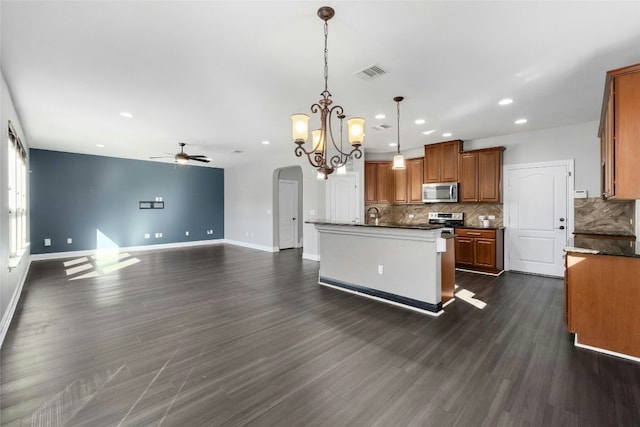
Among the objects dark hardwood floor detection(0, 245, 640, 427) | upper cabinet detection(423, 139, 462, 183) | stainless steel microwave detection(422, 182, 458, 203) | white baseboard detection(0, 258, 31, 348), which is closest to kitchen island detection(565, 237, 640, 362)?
dark hardwood floor detection(0, 245, 640, 427)

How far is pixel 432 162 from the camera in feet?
20.8

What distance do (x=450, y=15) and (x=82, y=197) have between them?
→ 371 inches

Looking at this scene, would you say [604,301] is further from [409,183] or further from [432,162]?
[409,183]

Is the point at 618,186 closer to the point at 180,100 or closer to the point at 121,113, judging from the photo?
the point at 180,100

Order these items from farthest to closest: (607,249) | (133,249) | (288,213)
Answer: (288,213), (133,249), (607,249)

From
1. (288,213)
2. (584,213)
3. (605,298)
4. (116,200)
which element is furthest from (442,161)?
(116,200)

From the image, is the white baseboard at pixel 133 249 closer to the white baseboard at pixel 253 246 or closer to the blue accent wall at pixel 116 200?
the blue accent wall at pixel 116 200

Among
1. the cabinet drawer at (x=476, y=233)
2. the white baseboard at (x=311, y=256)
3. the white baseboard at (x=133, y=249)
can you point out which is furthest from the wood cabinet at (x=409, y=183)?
the white baseboard at (x=133, y=249)

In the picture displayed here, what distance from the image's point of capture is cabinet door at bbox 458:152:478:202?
580 cm

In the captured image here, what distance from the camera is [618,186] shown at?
259 cm

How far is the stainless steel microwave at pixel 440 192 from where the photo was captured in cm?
595

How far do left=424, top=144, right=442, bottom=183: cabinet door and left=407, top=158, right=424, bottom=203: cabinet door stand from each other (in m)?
0.14

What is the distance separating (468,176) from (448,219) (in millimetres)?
1031

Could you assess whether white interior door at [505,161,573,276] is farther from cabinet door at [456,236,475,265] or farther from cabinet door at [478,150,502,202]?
cabinet door at [456,236,475,265]
